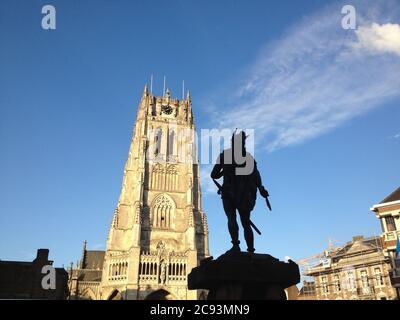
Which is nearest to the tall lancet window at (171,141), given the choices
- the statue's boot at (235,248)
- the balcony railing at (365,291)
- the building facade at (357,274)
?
the building facade at (357,274)

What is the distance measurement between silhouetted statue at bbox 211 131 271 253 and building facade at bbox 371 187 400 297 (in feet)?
70.6

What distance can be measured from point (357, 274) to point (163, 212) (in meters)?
28.2

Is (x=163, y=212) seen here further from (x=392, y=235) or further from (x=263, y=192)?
(x=263, y=192)

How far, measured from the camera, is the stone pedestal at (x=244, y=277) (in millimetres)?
7293

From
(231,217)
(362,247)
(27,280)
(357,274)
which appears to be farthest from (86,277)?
(231,217)

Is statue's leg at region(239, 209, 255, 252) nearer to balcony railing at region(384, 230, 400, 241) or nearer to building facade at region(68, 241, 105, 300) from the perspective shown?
balcony railing at region(384, 230, 400, 241)

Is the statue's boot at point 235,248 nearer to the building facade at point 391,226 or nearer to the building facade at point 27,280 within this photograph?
the building facade at point 391,226

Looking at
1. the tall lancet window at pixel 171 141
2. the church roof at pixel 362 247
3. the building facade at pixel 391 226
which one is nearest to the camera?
the building facade at pixel 391 226

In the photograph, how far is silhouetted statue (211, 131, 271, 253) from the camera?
8469mm

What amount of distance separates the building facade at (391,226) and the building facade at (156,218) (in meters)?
24.1

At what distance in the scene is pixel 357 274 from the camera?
33531 millimetres

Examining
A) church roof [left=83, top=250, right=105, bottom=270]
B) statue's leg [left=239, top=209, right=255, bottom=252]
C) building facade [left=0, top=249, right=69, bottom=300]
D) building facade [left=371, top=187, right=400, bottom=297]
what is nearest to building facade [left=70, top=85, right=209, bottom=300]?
church roof [left=83, top=250, right=105, bottom=270]
